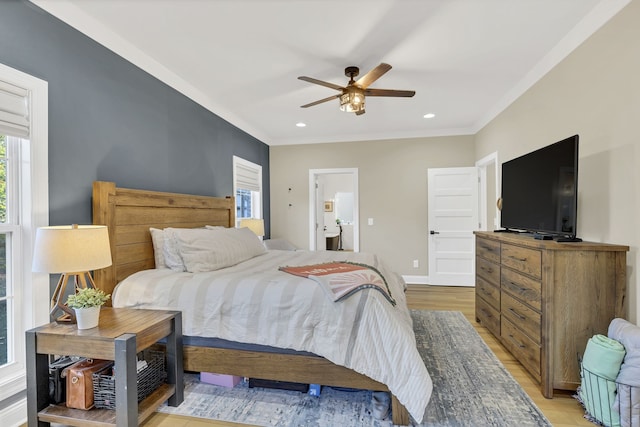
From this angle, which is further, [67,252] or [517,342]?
[517,342]

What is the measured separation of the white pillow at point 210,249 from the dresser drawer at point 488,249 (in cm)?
236

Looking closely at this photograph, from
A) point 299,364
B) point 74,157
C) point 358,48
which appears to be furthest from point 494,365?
point 74,157

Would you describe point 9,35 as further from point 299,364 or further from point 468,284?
point 468,284

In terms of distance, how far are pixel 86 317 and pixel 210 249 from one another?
0.96 meters

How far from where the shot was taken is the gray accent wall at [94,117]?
1.85m

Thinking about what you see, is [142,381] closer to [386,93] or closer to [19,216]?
[19,216]

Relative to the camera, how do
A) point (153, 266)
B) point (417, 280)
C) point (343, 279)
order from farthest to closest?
point (417, 280) < point (153, 266) < point (343, 279)

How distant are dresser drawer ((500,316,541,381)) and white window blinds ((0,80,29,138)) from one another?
11.6 ft

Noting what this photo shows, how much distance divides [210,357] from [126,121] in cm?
200

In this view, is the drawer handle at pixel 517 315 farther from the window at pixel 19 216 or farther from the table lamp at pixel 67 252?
the window at pixel 19 216

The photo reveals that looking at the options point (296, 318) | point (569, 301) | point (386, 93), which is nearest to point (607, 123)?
point (569, 301)

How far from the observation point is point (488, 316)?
3.03 metres

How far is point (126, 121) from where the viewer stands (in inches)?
98.5

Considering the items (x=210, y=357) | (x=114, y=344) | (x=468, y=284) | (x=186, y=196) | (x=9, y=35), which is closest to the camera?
(x=114, y=344)
